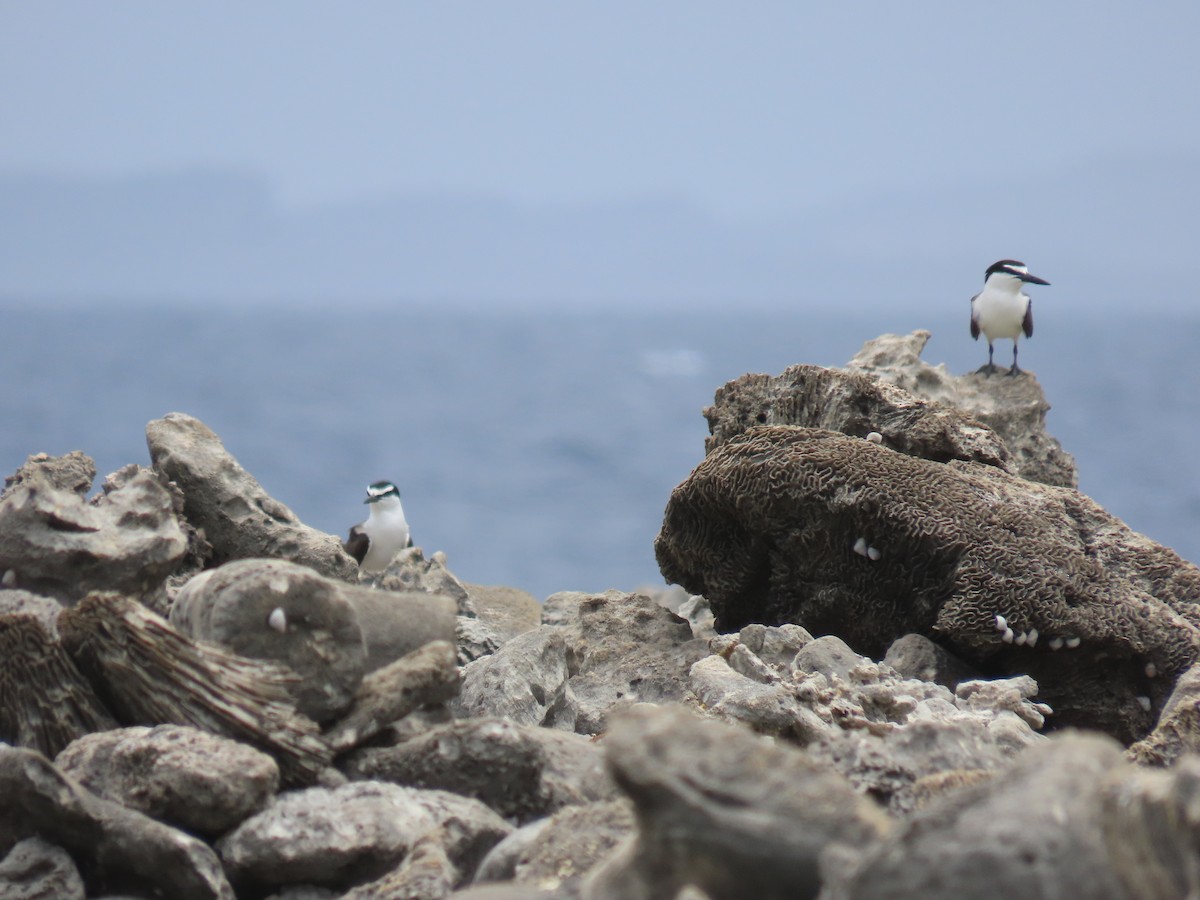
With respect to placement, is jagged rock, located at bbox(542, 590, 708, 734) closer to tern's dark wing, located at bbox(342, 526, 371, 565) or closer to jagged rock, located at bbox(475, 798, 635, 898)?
jagged rock, located at bbox(475, 798, 635, 898)

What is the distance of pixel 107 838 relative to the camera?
12.7ft

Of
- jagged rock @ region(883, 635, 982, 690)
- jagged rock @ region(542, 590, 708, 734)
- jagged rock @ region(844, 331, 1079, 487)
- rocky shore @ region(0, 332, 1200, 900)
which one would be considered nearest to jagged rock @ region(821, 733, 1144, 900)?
rocky shore @ region(0, 332, 1200, 900)

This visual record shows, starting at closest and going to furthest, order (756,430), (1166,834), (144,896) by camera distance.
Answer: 1. (1166,834)
2. (144,896)
3. (756,430)

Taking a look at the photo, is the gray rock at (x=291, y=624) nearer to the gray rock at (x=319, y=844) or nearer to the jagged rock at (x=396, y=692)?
the jagged rock at (x=396, y=692)

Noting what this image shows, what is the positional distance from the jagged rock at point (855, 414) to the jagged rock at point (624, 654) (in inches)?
51.5

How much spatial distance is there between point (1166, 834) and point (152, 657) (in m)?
Result: 3.16

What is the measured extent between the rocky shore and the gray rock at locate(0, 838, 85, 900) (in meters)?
0.01

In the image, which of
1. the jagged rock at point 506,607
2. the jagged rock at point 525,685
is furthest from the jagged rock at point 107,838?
the jagged rock at point 506,607

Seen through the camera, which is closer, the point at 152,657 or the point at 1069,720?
the point at 152,657

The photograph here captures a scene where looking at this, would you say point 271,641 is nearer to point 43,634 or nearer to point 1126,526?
point 43,634

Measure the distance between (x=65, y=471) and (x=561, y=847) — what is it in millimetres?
4249

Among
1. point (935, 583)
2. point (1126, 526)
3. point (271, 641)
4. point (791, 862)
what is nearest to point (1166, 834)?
point (791, 862)

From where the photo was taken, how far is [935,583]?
7.62 meters

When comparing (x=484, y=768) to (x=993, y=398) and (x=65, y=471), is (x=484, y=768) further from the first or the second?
(x=993, y=398)
